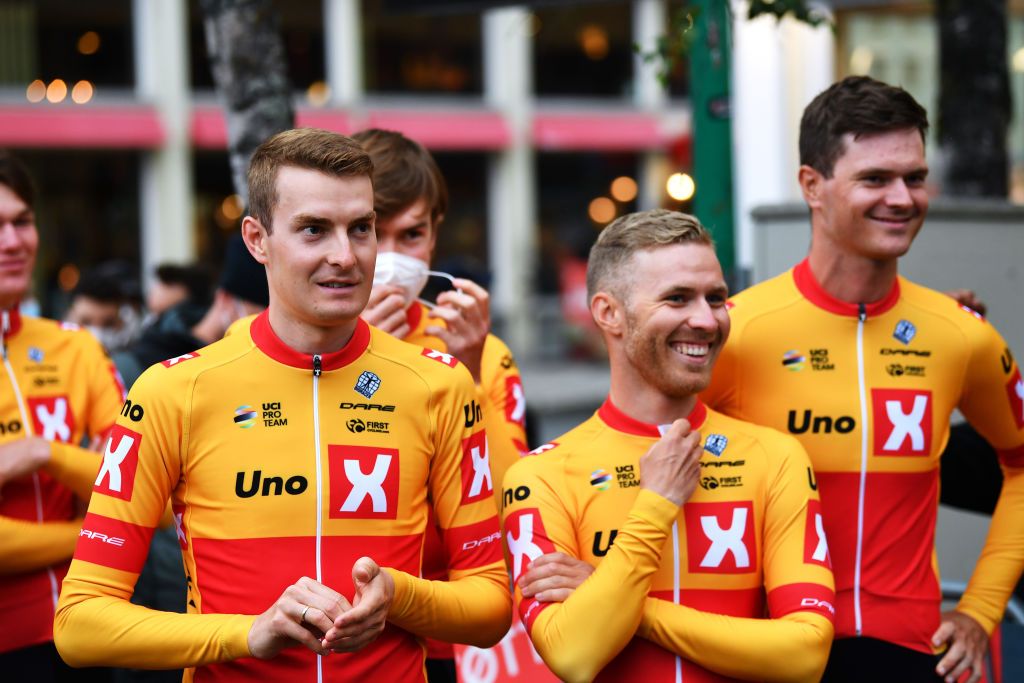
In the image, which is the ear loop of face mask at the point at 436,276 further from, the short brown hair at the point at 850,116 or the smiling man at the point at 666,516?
the short brown hair at the point at 850,116

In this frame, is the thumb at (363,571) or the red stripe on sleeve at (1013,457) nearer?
the thumb at (363,571)

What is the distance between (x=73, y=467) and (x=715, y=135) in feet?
10.3

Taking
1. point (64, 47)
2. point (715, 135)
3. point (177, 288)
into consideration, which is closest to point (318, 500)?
point (715, 135)

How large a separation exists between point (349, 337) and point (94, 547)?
0.77 meters

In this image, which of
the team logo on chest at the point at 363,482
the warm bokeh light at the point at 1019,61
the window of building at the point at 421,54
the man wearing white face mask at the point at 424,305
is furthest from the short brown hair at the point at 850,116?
the window of building at the point at 421,54

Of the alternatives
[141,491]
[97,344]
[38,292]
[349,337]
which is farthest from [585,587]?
[38,292]

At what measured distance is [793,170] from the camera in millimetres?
16156

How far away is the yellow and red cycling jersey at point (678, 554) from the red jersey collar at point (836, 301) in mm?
510

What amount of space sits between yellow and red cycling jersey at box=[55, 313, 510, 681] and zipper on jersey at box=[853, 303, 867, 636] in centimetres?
101

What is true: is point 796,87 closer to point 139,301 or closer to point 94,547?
point 139,301

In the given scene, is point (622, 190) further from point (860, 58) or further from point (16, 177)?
point (16, 177)

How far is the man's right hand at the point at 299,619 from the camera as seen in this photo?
111 inches

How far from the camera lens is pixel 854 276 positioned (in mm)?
3740

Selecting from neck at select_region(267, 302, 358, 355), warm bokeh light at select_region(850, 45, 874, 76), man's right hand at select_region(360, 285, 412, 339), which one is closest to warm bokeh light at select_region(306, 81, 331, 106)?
warm bokeh light at select_region(850, 45, 874, 76)
